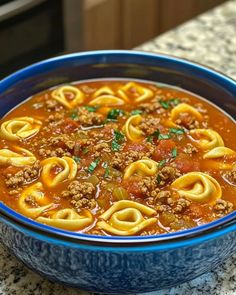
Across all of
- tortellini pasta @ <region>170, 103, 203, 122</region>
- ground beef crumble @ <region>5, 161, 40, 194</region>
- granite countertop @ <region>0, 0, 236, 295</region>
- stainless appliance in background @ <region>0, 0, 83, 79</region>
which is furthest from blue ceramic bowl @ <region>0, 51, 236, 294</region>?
stainless appliance in background @ <region>0, 0, 83, 79</region>

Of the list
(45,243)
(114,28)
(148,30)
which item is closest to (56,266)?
(45,243)

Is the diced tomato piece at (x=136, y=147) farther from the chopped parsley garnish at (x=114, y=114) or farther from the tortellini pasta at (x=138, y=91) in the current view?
the tortellini pasta at (x=138, y=91)

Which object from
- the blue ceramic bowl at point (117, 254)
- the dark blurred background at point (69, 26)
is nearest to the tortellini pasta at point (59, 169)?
the blue ceramic bowl at point (117, 254)

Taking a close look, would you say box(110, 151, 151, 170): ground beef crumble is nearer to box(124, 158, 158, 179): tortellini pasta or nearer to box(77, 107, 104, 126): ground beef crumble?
box(124, 158, 158, 179): tortellini pasta

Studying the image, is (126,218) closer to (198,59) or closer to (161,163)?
(161,163)

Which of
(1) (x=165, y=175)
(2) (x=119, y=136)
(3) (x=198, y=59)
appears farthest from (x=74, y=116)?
(3) (x=198, y=59)

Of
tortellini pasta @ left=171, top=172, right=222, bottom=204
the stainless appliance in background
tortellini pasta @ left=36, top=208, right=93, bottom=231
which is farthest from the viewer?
the stainless appliance in background

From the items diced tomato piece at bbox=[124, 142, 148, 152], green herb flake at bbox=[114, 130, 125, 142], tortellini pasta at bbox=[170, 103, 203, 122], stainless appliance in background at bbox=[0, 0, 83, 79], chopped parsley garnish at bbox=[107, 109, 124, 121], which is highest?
stainless appliance in background at bbox=[0, 0, 83, 79]

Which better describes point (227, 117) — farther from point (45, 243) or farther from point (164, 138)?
point (45, 243)
